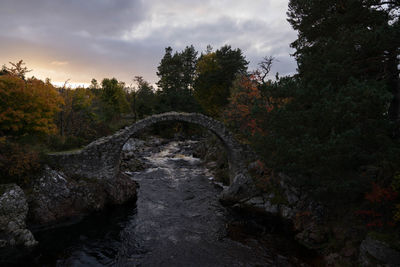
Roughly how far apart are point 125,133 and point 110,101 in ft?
112

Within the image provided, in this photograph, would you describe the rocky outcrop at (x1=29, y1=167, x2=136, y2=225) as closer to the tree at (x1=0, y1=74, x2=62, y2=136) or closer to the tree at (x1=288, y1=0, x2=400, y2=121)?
the tree at (x1=0, y1=74, x2=62, y2=136)

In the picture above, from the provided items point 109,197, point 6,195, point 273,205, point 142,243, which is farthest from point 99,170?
point 273,205

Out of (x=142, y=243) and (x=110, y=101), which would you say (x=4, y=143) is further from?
(x=110, y=101)

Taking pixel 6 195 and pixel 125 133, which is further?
pixel 125 133

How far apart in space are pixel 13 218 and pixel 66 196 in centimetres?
290

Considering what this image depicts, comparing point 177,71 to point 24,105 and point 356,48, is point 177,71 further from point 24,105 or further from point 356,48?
point 356,48

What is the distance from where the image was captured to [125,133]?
15711mm

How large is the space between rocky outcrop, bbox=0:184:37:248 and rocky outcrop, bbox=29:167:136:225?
91 centimetres

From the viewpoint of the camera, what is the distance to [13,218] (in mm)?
10336

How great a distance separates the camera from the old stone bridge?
14.3 meters

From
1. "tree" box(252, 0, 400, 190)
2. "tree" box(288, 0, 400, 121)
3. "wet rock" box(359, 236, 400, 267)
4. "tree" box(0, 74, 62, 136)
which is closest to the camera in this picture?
"wet rock" box(359, 236, 400, 267)

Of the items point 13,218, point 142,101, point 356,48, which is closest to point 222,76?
point 142,101

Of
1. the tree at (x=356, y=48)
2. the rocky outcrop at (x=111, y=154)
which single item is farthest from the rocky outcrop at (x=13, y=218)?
the tree at (x=356, y=48)

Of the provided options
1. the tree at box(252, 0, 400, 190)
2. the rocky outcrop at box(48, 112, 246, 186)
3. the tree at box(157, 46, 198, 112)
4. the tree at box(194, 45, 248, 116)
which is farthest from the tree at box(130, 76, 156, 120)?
the tree at box(252, 0, 400, 190)
